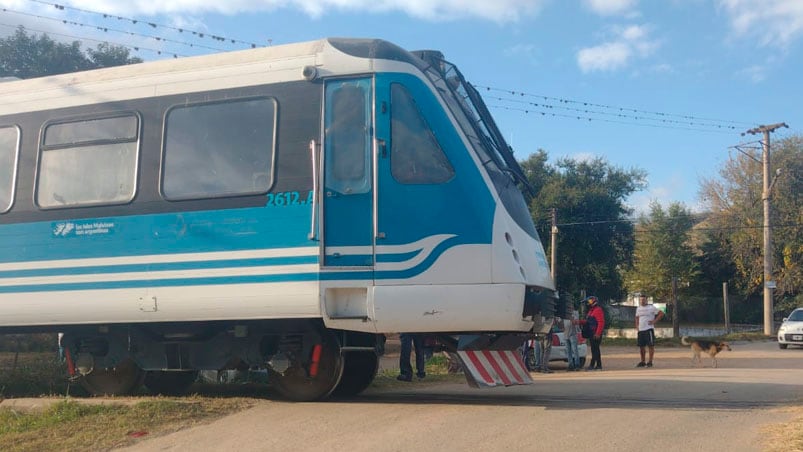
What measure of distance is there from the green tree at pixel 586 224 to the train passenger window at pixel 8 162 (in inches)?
1224

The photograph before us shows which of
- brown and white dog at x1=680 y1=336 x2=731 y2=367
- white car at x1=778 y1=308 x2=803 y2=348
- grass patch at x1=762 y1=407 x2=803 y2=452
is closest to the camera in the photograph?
grass patch at x1=762 y1=407 x2=803 y2=452

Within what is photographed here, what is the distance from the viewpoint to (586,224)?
38.4 metres

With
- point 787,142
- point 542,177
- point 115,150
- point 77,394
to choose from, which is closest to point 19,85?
point 115,150

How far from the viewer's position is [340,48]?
7652 mm

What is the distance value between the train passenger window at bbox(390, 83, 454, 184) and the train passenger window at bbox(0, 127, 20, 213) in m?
4.36

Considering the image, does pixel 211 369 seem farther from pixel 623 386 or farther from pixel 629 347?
pixel 629 347

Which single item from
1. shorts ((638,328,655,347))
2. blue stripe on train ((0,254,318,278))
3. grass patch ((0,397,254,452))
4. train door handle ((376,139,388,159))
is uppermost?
train door handle ((376,139,388,159))

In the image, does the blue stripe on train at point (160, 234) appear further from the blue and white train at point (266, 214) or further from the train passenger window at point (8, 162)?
the train passenger window at point (8, 162)

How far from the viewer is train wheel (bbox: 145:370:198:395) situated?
9.31 meters

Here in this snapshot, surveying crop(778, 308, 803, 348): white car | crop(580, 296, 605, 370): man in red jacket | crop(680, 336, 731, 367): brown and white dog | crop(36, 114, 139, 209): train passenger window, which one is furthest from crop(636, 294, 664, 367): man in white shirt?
crop(778, 308, 803, 348): white car

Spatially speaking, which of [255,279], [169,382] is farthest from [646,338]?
[255,279]

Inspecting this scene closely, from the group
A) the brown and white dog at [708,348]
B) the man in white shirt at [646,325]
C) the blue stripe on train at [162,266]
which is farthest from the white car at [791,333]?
the blue stripe on train at [162,266]

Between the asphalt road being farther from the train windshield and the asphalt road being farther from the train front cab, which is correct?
the train windshield

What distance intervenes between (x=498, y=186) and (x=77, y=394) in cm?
593
